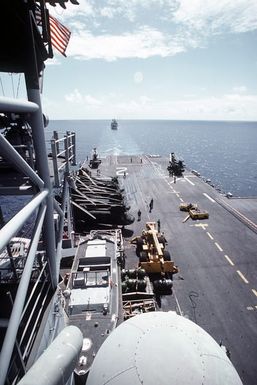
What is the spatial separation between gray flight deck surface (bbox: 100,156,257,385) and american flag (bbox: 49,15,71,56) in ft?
62.1

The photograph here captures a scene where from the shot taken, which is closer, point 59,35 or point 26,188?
point 26,188

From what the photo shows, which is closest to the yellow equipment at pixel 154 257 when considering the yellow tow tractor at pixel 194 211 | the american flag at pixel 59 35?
the yellow tow tractor at pixel 194 211

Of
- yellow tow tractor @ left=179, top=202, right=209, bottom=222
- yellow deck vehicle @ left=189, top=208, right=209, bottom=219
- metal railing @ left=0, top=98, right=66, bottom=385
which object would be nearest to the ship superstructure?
metal railing @ left=0, top=98, right=66, bottom=385

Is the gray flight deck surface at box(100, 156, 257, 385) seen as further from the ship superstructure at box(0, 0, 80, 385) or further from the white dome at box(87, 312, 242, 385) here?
the ship superstructure at box(0, 0, 80, 385)

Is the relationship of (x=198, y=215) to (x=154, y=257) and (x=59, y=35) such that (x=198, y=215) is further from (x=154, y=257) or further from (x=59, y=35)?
(x=59, y=35)

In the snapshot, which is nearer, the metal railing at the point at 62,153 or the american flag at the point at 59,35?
the metal railing at the point at 62,153

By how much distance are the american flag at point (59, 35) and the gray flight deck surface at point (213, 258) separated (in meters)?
18.9

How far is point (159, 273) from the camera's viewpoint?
84.5 feet

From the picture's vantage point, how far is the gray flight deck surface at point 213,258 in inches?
787

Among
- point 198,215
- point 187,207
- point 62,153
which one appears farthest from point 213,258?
point 62,153

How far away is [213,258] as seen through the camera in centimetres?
2919

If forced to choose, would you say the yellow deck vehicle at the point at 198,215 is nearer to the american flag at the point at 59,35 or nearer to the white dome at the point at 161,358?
the american flag at the point at 59,35

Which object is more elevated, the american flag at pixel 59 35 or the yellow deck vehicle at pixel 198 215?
the american flag at pixel 59 35

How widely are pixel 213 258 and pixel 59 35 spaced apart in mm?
24458
